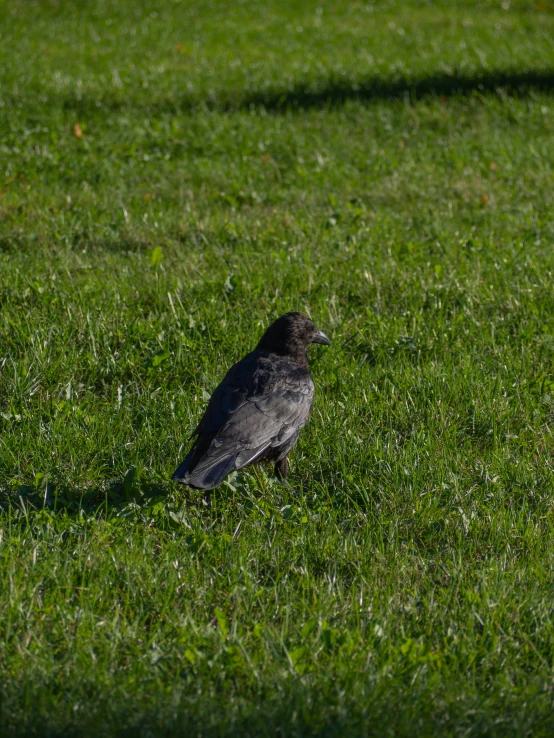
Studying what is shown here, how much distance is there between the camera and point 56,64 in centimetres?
1333

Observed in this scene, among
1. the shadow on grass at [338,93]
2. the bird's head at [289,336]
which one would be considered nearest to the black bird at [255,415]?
the bird's head at [289,336]

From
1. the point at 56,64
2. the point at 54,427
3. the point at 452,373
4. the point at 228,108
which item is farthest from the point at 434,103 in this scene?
the point at 54,427

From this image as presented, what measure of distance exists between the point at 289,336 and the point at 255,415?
854mm

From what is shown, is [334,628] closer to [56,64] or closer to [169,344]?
[169,344]

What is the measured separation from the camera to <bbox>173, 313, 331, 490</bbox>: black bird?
4.38 metres

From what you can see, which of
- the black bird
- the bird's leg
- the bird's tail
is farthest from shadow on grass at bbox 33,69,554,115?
the bird's tail

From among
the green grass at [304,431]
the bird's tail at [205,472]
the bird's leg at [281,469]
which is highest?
the bird's tail at [205,472]

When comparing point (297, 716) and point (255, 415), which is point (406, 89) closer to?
point (255, 415)

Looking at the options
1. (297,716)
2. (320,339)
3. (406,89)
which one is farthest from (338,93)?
(297,716)

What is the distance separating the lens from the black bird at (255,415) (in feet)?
14.4

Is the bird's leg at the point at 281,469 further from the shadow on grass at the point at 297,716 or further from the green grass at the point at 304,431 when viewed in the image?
the shadow on grass at the point at 297,716

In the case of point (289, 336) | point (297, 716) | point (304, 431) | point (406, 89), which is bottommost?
point (304, 431)

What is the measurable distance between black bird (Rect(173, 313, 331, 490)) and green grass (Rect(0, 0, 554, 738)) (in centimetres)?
24

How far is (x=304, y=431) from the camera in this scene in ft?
17.4
